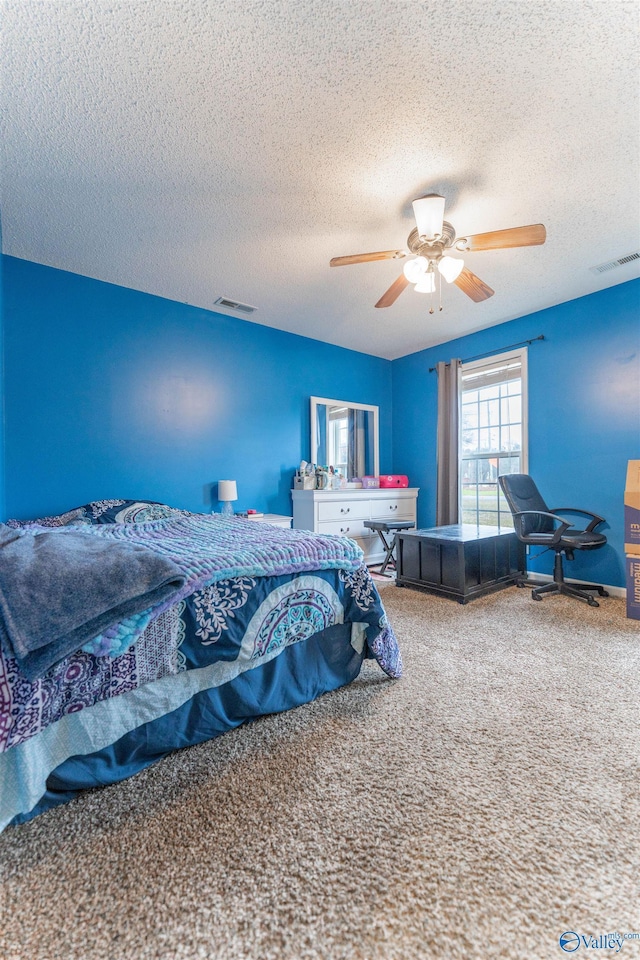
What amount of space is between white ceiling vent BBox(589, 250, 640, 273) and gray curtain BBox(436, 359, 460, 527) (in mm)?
1558

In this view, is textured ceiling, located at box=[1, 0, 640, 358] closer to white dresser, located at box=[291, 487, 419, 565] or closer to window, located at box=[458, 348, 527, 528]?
window, located at box=[458, 348, 527, 528]

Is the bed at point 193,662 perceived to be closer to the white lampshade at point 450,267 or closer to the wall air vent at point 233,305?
the white lampshade at point 450,267

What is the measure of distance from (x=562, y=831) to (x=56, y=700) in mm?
1445

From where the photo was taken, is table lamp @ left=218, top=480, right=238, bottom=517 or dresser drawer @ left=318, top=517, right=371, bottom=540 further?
dresser drawer @ left=318, top=517, right=371, bottom=540

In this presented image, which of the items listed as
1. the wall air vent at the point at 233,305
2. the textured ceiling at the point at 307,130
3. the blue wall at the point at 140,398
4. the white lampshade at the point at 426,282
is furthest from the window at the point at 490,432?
the wall air vent at the point at 233,305

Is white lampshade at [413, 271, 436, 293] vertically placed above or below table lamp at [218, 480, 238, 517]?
above

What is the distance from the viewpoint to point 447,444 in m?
4.59

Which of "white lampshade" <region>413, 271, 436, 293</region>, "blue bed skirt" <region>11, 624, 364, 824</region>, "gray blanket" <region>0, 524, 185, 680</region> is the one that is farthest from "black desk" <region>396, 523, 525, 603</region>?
"gray blanket" <region>0, 524, 185, 680</region>

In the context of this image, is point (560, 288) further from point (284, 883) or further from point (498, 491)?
point (284, 883)

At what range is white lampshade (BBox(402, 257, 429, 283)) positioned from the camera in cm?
237

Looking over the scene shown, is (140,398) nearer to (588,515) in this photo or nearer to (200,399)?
(200,399)

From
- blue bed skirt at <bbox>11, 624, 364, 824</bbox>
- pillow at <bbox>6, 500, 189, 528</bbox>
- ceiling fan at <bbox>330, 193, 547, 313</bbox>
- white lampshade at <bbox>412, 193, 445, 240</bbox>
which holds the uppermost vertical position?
white lampshade at <bbox>412, 193, 445, 240</bbox>

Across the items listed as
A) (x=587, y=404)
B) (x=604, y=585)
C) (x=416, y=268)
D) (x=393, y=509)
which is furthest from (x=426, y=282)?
(x=604, y=585)

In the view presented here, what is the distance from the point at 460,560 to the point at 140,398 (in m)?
3.01
